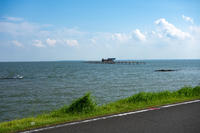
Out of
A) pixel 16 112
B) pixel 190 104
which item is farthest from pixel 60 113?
pixel 16 112

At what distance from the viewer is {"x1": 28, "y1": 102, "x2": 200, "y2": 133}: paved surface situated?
527 centimetres

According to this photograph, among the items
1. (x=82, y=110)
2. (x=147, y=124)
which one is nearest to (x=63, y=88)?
(x=82, y=110)

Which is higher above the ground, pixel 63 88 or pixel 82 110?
pixel 82 110

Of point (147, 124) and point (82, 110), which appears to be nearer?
point (147, 124)

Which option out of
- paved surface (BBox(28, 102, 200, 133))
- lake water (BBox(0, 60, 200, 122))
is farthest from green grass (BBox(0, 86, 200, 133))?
lake water (BBox(0, 60, 200, 122))

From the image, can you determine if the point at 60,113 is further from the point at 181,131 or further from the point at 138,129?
the point at 181,131

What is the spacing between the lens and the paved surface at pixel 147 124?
5.27 m

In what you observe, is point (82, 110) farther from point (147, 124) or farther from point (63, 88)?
point (63, 88)

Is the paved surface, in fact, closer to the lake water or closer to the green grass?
the green grass

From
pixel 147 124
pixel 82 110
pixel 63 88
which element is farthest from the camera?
pixel 63 88

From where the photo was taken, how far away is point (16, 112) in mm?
14234

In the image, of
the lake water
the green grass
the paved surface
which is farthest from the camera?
the lake water

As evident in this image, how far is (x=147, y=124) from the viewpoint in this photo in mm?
5750

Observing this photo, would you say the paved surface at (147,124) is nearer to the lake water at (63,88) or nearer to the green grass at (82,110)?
the green grass at (82,110)
